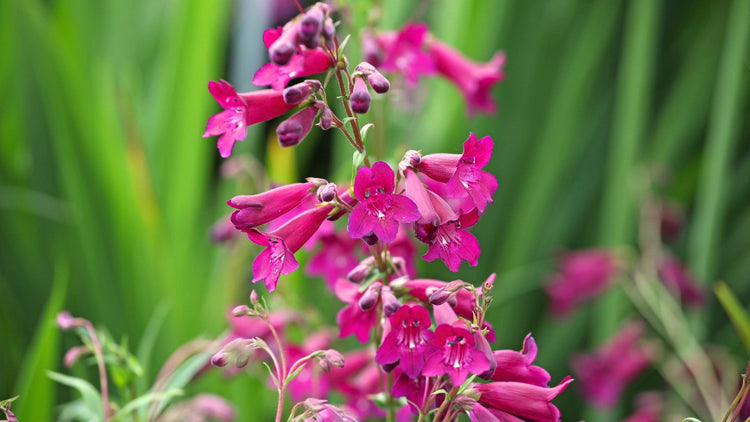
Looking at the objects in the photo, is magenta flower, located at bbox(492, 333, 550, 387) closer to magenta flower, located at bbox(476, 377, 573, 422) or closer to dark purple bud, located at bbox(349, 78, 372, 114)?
magenta flower, located at bbox(476, 377, 573, 422)

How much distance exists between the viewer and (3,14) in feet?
4.21

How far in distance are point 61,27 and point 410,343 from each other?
3.76ft

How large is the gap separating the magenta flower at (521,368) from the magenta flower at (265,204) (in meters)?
0.16

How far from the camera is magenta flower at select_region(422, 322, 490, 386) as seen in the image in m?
0.38

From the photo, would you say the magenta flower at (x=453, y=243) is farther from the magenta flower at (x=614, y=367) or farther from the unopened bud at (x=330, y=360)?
the magenta flower at (x=614, y=367)

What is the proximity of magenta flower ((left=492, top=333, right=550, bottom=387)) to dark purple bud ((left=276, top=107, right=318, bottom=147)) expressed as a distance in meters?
→ 0.18

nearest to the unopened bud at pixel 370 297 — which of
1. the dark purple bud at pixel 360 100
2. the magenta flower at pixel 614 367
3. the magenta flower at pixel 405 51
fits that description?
the dark purple bud at pixel 360 100

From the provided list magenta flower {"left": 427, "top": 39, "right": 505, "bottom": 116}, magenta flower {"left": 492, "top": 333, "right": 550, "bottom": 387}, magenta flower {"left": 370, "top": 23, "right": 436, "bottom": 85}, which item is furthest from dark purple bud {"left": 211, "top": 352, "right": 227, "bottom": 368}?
magenta flower {"left": 427, "top": 39, "right": 505, "bottom": 116}

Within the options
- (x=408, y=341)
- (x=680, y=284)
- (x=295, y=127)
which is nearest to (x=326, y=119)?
(x=295, y=127)

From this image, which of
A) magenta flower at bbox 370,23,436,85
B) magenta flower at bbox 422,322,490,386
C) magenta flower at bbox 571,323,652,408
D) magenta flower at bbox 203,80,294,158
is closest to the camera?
magenta flower at bbox 422,322,490,386

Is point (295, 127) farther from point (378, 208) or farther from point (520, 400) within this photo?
point (520, 400)

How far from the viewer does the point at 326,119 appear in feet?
1.43

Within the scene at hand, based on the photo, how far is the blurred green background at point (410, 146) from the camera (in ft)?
3.86

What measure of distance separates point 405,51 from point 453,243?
1.58 ft
